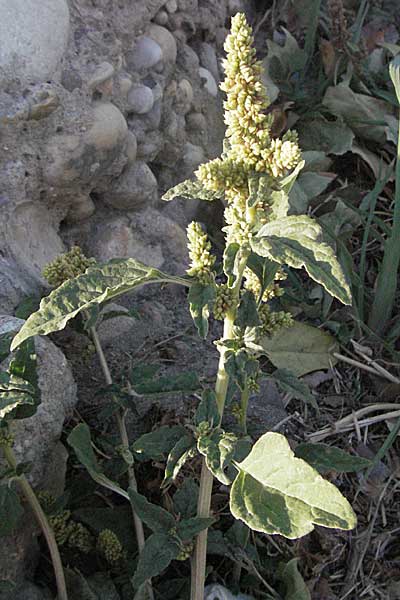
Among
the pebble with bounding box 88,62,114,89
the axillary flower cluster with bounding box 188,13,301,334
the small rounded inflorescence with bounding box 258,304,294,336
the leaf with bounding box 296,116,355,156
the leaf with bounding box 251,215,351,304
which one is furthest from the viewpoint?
the leaf with bounding box 296,116,355,156

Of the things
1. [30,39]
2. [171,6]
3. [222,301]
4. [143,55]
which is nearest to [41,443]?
[222,301]

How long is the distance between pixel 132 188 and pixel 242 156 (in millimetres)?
896

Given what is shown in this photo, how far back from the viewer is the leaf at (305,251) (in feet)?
3.24

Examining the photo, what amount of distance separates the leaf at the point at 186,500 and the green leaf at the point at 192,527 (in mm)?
137

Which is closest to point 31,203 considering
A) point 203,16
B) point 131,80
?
point 131,80

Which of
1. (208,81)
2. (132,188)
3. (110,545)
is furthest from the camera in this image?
(208,81)

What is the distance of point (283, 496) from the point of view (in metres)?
1.07

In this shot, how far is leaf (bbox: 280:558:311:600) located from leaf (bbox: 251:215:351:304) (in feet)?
2.26

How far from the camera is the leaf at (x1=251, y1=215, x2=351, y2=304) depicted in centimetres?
99

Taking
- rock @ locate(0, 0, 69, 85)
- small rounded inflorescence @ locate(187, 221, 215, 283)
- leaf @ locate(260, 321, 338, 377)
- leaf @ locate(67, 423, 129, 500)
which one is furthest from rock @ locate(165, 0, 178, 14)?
leaf @ locate(67, 423, 129, 500)

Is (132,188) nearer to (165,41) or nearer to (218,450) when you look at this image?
(165,41)

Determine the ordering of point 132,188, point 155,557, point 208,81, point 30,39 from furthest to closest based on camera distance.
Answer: point 208,81 < point 132,188 < point 30,39 < point 155,557

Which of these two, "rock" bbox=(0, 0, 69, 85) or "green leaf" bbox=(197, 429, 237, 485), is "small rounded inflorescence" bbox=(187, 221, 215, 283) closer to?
"green leaf" bbox=(197, 429, 237, 485)

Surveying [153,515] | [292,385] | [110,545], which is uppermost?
[292,385]
